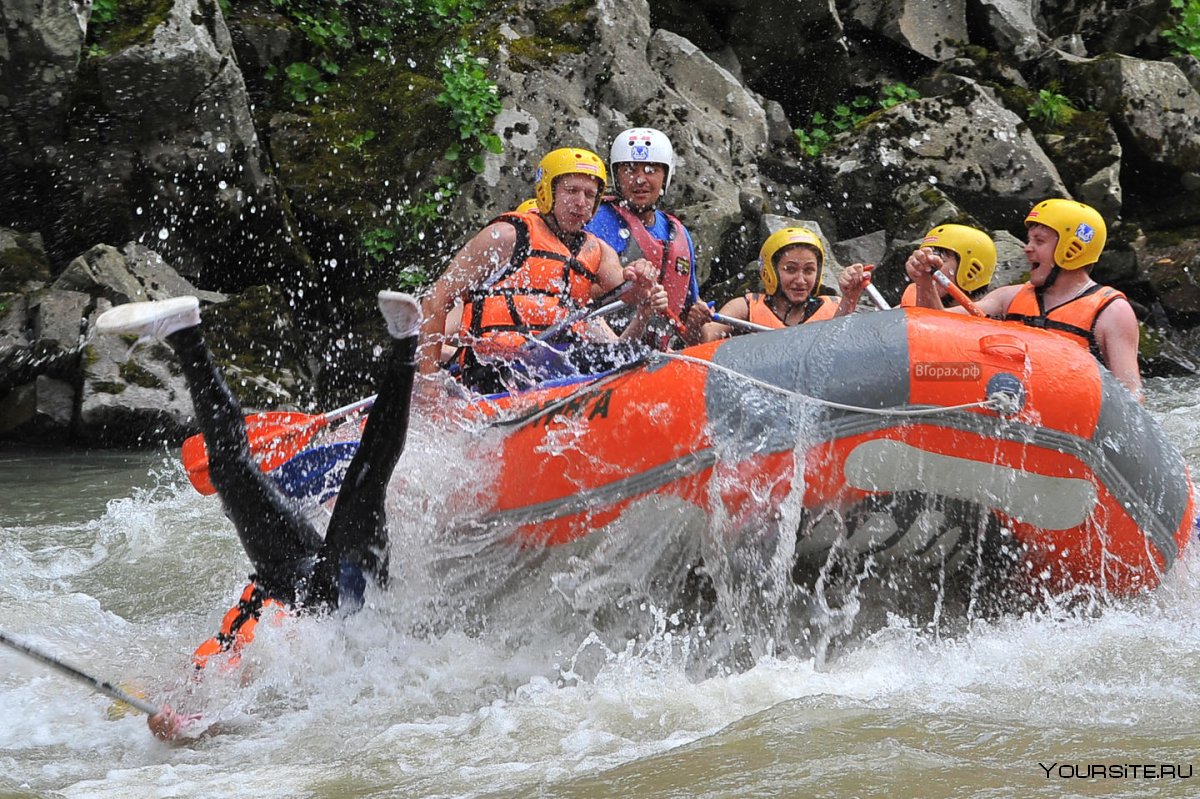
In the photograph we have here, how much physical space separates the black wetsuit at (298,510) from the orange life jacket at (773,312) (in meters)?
2.66

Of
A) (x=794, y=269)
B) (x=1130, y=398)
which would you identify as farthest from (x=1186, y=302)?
(x=1130, y=398)

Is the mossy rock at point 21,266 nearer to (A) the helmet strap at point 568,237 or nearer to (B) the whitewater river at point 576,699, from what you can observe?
(B) the whitewater river at point 576,699

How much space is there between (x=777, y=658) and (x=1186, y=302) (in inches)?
345

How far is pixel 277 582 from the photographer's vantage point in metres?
4.16

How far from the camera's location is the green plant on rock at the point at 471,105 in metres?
9.84

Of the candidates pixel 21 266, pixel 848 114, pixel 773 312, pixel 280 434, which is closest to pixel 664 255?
pixel 773 312

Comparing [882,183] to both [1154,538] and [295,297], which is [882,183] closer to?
[295,297]

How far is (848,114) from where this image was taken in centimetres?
1296

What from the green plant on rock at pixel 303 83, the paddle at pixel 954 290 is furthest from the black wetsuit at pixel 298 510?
the green plant on rock at pixel 303 83

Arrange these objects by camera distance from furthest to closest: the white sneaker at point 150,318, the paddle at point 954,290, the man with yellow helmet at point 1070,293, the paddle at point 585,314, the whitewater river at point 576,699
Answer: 1. the man with yellow helmet at point 1070,293
2. the paddle at point 585,314
3. the paddle at point 954,290
4. the white sneaker at point 150,318
5. the whitewater river at point 576,699

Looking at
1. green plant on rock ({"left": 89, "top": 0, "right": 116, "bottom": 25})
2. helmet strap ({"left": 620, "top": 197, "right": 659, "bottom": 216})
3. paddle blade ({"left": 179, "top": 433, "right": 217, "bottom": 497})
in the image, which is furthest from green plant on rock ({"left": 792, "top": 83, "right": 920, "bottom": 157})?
paddle blade ({"left": 179, "top": 433, "right": 217, "bottom": 497})

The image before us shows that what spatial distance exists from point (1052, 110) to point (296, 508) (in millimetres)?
10295

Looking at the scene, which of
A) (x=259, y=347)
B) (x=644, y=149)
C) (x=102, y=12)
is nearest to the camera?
(x=644, y=149)

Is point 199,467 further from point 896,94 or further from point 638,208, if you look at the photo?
point 896,94
